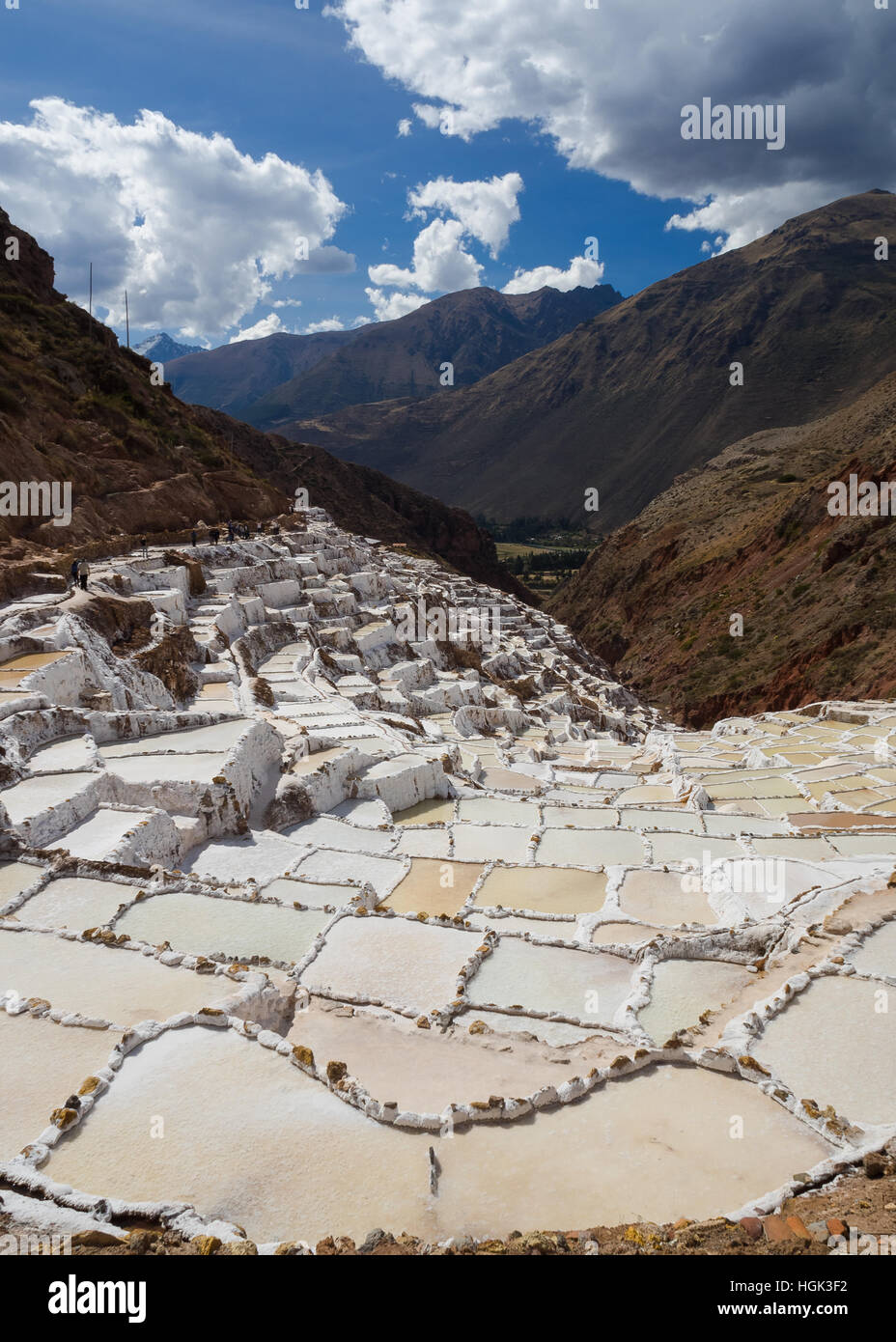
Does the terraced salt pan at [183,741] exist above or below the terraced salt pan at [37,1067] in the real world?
above

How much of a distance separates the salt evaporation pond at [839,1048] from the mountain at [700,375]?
136m

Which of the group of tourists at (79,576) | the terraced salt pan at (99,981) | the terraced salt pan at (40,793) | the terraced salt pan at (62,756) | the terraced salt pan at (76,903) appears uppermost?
the group of tourists at (79,576)

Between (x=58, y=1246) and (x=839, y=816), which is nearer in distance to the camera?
(x=58, y=1246)

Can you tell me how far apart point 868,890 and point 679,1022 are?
3.84 m

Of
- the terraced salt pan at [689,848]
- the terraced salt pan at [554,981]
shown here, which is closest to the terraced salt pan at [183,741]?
the terraced salt pan at [554,981]

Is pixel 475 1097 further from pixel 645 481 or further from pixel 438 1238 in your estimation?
pixel 645 481

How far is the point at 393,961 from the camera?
29.3 ft

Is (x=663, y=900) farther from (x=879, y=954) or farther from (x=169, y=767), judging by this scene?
(x=169, y=767)

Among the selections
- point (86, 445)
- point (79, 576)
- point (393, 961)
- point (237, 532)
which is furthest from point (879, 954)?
point (86, 445)

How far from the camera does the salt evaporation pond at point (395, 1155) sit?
5.20 m

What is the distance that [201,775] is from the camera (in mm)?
13328

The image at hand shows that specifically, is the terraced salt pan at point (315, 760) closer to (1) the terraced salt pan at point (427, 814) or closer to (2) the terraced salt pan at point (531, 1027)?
(1) the terraced salt pan at point (427, 814)

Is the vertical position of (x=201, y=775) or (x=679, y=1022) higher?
(x=201, y=775)
